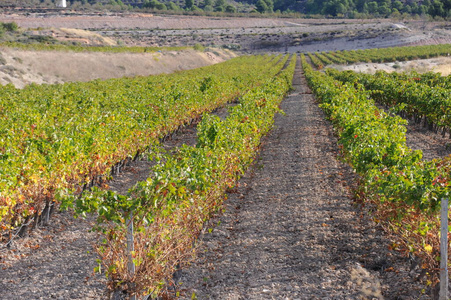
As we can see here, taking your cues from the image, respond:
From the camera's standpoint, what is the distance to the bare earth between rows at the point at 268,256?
247 inches

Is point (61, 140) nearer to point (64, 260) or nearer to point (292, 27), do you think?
point (64, 260)

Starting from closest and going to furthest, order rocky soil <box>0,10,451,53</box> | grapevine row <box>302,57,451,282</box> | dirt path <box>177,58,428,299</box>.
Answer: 1. grapevine row <box>302,57,451,282</box>
2. dirt path <box>177,58,428,299</box>
3. rocky soil <box>0,10,451,53</box>

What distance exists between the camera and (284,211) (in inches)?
365

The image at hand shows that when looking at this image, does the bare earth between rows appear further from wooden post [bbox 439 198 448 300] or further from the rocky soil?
the rocky soil

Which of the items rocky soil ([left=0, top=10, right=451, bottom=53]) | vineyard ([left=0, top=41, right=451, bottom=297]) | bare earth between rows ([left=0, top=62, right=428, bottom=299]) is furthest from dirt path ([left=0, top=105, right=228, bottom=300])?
rocky soil ([left=0, top=10, right=451, bottom=53])

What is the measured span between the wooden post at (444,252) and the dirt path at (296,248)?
2.00 feet

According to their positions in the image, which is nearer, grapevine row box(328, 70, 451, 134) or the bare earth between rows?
the bare earth between rows

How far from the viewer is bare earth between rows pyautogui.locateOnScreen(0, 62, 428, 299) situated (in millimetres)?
6285

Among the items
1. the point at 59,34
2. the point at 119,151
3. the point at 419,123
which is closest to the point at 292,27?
the point at 59,34

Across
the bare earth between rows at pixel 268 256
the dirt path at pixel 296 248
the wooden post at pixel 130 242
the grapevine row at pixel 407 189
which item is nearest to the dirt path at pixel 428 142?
the dirt path at pixel 296 248

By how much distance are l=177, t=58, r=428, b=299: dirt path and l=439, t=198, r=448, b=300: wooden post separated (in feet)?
2.00

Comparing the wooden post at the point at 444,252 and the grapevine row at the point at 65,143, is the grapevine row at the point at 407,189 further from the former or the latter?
the grapevine row at the point at 65,143

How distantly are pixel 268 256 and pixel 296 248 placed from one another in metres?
0.55

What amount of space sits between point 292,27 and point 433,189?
452 feet
